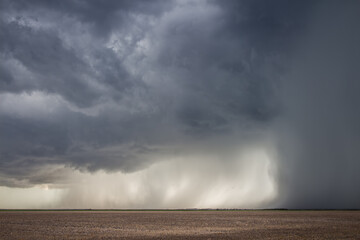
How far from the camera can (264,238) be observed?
41906mm

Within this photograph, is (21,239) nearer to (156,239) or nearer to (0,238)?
(0,238)

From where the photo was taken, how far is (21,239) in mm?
40438

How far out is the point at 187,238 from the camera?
42.2 meters

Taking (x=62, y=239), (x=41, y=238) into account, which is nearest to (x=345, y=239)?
(x=62, y=239)

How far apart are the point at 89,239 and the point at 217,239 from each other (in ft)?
54.9

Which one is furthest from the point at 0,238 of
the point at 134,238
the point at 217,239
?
the point at 217,239

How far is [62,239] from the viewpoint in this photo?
41.3 meters

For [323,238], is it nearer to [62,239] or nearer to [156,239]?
[156,239]

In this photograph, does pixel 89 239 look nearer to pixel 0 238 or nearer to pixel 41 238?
pixel 41 238

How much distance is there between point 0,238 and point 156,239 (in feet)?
67.6

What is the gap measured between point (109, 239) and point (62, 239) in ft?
20.0

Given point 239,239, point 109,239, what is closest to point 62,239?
point 109,239

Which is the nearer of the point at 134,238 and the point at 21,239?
the point at 21,239

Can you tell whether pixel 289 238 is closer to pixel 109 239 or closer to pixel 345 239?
pixel 345 239
